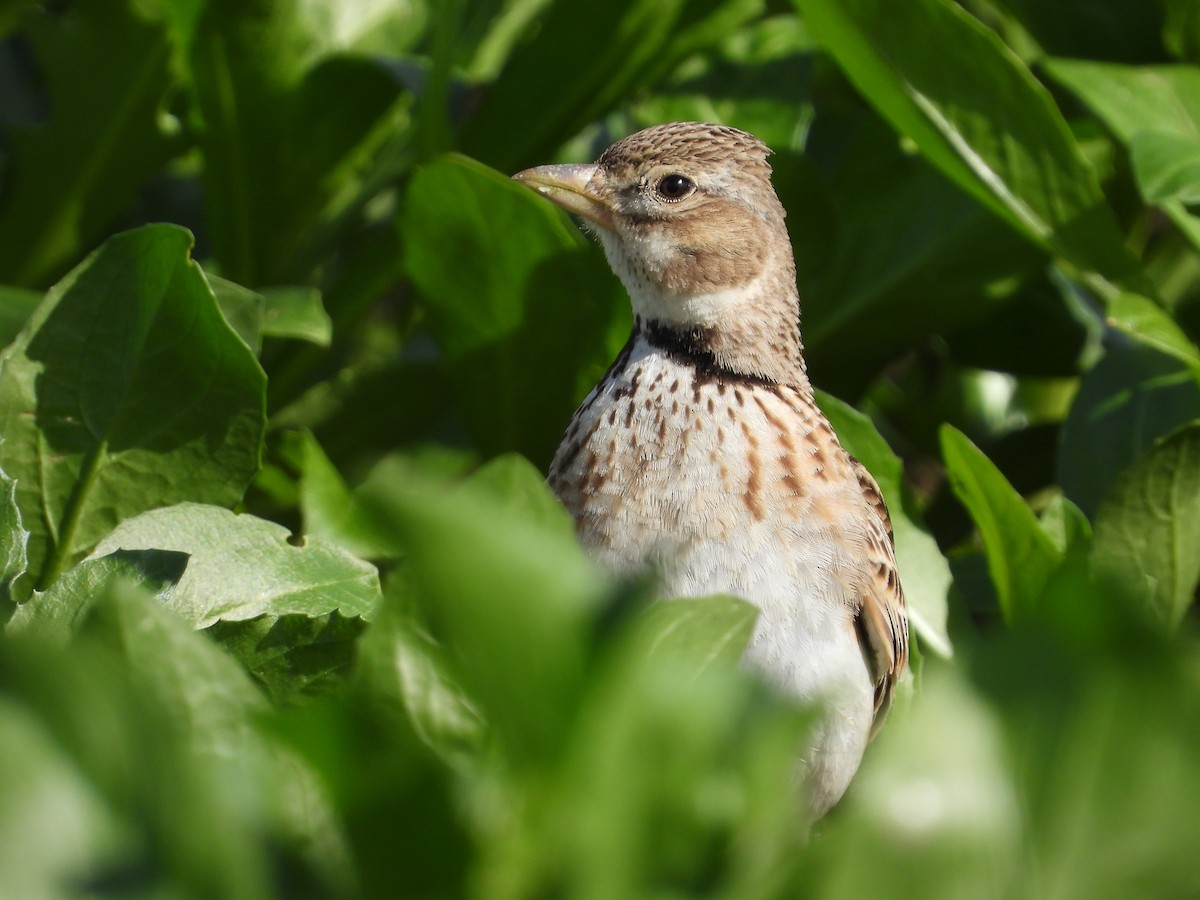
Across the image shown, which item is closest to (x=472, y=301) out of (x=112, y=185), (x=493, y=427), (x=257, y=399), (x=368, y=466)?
(x=493, y=427)

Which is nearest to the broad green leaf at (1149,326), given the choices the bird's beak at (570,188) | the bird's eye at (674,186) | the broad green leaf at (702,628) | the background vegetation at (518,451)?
the background vegetation at (518,451)

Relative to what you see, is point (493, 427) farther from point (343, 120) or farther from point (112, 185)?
point (112, 185)

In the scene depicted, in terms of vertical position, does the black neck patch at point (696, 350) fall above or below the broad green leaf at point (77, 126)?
below

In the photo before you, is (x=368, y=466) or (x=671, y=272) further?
(x=368, y=466)

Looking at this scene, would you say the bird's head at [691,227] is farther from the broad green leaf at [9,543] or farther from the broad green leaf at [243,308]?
the broad green leaf at [9,543]

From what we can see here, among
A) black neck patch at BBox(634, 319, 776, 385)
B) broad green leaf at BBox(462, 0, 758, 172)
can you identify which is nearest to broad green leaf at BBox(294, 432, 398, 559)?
black neck patch at BBox(634, 319, 776, 385)

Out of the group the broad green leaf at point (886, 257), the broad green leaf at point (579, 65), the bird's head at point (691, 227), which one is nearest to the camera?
the bird's head at point (691, 227)

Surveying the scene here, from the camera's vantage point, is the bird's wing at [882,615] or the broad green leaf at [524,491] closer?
the broad green leaf at [524,491]

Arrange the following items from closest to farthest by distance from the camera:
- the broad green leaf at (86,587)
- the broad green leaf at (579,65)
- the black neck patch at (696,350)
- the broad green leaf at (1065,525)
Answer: the broad green leaf at (86,587)
the broad green leaf at (1065,525)
the black neck patch at (696,350)
the broad green leaf at (579,65)
